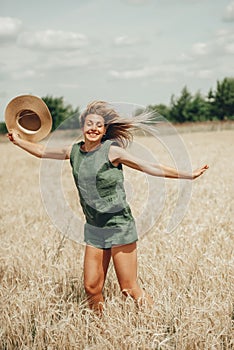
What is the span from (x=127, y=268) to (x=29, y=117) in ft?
4.09

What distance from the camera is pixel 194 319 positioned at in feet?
10.7

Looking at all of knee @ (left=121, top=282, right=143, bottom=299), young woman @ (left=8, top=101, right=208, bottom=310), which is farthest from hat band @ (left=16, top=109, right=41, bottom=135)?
knee @ (left=121, top=282, right=143, bottom=299)

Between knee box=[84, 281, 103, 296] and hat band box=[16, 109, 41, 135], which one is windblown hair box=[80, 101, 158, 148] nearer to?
hat band box=[16, 109, 41, 135]

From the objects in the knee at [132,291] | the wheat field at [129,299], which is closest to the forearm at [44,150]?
the wheat field at [129,299]

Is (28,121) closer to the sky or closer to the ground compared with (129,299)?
closer to the sky

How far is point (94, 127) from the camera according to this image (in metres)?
3.38

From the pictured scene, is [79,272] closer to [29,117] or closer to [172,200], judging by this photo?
[29,117]

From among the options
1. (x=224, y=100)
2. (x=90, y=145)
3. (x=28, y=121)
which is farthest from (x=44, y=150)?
(x=224, y=100)

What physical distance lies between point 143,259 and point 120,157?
155 cm

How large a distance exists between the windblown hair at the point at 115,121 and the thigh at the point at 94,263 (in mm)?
734

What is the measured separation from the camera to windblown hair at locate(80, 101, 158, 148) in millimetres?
3432

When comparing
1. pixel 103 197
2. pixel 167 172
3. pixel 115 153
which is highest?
pixel 115 153

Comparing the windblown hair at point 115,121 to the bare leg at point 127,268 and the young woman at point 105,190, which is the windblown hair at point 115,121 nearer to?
the young woman at point 105,190

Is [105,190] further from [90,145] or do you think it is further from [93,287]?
[93,287]
